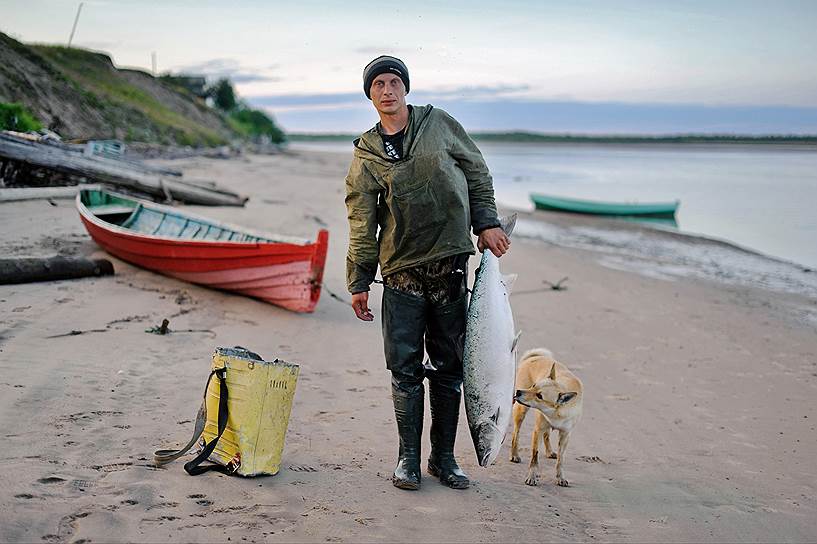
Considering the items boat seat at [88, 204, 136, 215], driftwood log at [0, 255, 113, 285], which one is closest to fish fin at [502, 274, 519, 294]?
driftwood log at [0, 255, 113, 285]

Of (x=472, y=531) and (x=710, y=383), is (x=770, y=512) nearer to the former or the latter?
(x=472, y=531)

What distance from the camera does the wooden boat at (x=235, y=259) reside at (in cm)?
880

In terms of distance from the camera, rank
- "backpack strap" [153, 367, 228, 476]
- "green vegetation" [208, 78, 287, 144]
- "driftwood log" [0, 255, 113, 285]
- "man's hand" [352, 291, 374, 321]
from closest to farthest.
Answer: "backpack strap" [153, 367, 228, 476] → "man's hand" [352, 291, 374, 321] → "driftwood log" [0, 255, 113, 285] → "green vegetation" [208, 78, 287, 144]

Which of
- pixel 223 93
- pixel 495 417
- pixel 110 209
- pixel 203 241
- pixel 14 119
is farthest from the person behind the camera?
pixel 223 93

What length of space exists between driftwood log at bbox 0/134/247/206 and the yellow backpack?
1101cm

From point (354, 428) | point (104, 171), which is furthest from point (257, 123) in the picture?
point (354, 428)

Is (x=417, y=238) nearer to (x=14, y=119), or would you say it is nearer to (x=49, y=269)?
(x=49, y=269)

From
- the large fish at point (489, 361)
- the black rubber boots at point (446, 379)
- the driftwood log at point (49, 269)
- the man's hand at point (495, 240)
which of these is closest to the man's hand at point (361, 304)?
the black rubber boots at point (446, 379)

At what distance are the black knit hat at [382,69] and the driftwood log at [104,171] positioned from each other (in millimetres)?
11120

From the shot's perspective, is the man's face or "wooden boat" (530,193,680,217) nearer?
the man's face

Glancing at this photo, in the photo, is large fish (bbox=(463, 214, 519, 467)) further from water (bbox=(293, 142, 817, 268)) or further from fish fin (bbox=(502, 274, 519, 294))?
water (bbox=(293, 142, 817, 268))

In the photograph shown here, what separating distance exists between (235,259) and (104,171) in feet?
23.6

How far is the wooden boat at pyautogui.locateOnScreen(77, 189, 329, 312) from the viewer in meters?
8.80

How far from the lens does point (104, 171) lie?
49.0 ft
